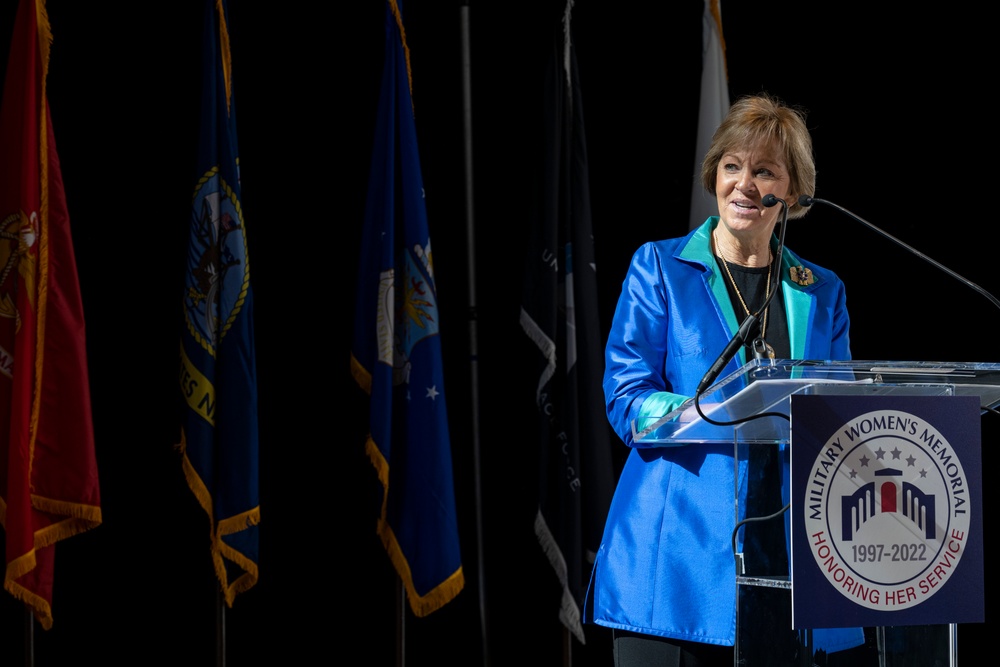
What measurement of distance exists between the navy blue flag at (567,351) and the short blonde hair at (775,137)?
1.29 metres

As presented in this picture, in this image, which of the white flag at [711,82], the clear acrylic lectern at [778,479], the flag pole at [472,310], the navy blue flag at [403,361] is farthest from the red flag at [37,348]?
the white flag at [711,82]

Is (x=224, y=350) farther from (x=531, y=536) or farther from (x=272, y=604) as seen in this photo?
(x=531, y=536)

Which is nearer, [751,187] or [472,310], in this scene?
[751,187]

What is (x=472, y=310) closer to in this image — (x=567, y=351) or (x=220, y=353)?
(x=567, y=351)

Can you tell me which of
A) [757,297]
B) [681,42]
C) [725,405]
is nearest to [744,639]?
[725,405]

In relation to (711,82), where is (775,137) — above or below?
below

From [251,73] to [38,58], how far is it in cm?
69

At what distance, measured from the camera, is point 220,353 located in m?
2.88

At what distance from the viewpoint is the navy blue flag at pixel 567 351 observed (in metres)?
3.21

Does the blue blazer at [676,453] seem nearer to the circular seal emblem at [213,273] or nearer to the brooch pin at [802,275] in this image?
the brooch pin at [802,275]

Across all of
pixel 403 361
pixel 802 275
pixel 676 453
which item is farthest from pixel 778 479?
pixel 403 361

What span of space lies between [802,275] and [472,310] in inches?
59.6

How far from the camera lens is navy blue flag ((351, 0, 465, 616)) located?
3.00 m

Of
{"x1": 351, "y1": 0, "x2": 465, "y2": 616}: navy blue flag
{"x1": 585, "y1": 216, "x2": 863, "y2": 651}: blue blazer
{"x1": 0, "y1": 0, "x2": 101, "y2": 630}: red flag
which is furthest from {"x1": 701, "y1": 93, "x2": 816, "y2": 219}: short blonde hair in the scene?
{"x1": 0, "y1": 0, "x2": 101, "y2": 630}: red flag
